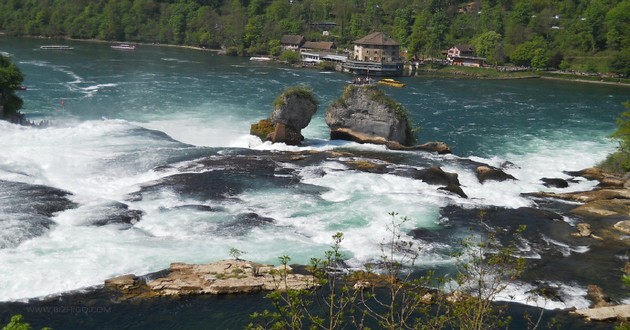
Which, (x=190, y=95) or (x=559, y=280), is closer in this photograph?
(x=559, y=280)

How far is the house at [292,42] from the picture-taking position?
133250mm

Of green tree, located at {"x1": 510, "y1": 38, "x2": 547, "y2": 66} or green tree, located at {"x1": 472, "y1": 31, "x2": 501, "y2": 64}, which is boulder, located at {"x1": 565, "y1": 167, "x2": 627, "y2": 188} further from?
green tree, located at {"x1": 472, "y1": 31, "x2": 501, "y2": 64}

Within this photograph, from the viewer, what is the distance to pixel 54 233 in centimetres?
2816

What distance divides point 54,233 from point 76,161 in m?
13.0

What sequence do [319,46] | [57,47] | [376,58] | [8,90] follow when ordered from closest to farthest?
[8,90], [376,58], [57,47], [319,46]

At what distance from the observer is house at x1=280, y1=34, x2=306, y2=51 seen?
437ft

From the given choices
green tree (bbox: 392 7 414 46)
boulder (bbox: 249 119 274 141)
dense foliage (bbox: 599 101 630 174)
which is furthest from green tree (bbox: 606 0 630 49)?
boulder (bbox: 249 119 274 141)

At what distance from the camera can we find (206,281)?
2459 centimetres

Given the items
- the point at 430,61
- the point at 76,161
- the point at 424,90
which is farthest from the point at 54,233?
the point at 430,61

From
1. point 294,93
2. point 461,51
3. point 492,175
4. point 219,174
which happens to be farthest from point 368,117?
point 461,51

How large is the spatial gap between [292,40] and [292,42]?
3.15 feet

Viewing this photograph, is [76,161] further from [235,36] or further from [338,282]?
[235,36]

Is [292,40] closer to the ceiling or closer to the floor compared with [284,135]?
closer to the ceiling

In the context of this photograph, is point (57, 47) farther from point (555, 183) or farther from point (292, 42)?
point (555, 183)
